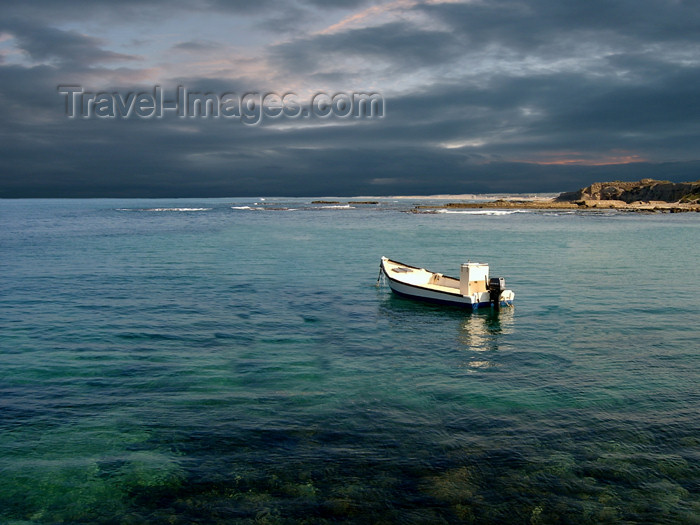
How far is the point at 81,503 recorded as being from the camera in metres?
10.8

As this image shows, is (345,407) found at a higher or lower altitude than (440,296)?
lower

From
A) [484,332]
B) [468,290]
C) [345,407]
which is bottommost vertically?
[345,407]

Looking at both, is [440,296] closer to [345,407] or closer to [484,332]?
[484,332]

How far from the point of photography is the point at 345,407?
1527cm

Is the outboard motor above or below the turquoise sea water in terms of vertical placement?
above

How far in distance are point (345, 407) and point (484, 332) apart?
38.1ft

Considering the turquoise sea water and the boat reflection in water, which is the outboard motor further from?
the turquoise sea water

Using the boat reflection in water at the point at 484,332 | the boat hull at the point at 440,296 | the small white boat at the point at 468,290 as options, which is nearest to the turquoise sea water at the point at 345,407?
the boat reflection in water at the point at 484,332

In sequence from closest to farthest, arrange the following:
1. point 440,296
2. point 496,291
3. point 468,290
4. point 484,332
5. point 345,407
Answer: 1. point 345,407
2. point 484,332
3. point 496,291
4. point 468,290
5. point 440,296

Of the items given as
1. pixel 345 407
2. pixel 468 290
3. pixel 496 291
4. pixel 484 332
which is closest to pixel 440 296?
pixel 468 290

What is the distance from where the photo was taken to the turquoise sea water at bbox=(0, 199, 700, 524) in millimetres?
10727

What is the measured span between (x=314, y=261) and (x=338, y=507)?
131 feet

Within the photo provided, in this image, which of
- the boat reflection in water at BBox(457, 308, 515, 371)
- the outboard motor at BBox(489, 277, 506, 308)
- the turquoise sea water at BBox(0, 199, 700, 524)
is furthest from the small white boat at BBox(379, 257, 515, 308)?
the turquoise sea water at BBox(0, 199, 700, 524)

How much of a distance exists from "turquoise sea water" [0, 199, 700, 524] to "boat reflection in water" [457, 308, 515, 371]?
0.49ft
